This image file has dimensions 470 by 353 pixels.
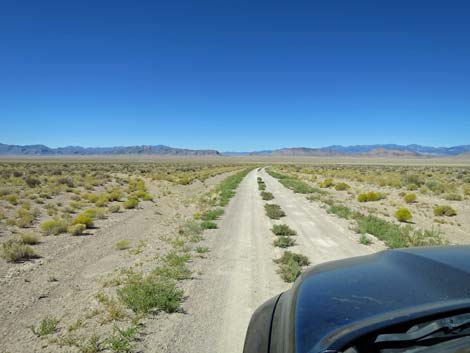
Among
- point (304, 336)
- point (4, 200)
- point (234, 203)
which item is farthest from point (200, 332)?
point (4, 200)

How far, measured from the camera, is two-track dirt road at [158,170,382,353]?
4.00 metres

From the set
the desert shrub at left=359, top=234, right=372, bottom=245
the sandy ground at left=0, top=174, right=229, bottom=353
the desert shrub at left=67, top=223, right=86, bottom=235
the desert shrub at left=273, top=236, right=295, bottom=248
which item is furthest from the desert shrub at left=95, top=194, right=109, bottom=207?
the desert shrub at left=359, top=234, right=372, bottom=245

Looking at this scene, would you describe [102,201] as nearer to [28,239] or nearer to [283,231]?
[28,239]

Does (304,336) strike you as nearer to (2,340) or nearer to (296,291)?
(296,291)

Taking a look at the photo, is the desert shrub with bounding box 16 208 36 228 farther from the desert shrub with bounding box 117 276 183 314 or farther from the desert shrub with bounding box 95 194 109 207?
the desert shrub with bounding box 117 276 183 314

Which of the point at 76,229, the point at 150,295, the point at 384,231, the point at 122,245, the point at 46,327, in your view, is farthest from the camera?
the point at 76,229

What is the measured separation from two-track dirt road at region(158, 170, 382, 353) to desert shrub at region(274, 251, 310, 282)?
0.63 feet

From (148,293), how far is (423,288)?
4415mm

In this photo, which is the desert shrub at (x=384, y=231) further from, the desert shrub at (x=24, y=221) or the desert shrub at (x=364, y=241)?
the desert shrub at (x=24, y=221)

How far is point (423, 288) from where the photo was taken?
210cm

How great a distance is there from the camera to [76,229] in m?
10.8

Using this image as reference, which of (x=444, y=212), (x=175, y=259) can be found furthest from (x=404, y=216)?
(x=175, y=259)

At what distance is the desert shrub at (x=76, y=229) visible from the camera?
10695mm

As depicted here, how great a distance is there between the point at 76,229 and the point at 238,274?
25.0 ft
